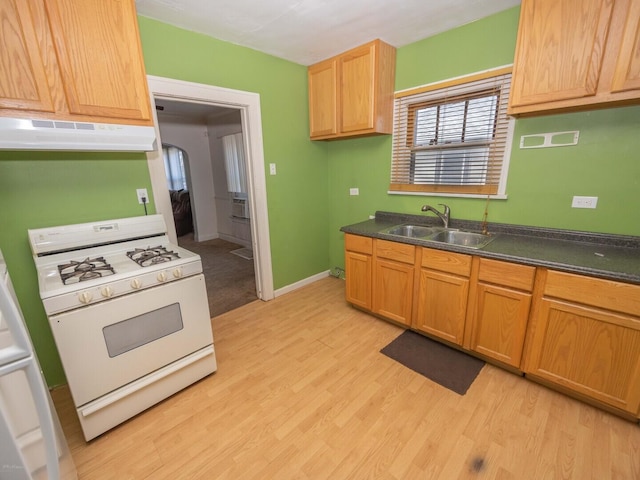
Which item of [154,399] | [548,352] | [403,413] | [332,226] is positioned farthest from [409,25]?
[154,399]

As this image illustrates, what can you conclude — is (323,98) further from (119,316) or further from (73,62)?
(119,316)

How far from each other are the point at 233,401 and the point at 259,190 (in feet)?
6.15

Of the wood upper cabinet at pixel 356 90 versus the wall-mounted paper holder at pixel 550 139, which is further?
the wood upper cabinet at pixel 356 90

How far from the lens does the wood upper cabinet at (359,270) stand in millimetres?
2615

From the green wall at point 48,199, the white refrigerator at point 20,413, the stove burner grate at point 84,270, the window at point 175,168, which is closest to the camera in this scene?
the white refrigerator at point 20,413

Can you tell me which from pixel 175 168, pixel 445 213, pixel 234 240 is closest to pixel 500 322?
pixel 445 213

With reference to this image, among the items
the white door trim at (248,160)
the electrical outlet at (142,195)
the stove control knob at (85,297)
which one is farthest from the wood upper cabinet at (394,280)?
the stove control knob at (85,297)

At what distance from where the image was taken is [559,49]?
5.45ft

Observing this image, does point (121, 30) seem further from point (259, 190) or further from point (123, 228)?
point (259, 190)

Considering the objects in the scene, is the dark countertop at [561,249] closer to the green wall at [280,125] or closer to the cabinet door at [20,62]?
the green wall at [280,125]

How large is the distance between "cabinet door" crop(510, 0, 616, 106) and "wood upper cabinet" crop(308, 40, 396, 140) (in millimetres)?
1076

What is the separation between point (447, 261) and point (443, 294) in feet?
0.89

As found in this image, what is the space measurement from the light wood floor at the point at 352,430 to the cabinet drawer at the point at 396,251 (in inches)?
31.2

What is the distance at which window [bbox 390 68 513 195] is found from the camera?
224cm
